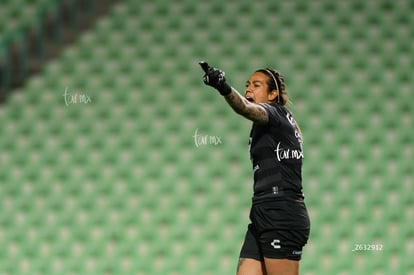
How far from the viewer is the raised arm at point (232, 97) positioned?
2473mm

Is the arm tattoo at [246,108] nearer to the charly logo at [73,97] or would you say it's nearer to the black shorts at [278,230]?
the black shorts at [278,230]

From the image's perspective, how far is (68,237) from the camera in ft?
19.4

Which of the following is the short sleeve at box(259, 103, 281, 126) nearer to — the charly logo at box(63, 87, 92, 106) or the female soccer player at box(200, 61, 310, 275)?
the female soccer player at box(200, 61, 310, 275)

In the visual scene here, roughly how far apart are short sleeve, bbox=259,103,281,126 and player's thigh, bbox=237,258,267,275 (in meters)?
0.49

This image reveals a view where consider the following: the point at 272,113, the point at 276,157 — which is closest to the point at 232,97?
the point at 272,113

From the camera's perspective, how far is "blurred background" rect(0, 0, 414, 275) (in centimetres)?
584

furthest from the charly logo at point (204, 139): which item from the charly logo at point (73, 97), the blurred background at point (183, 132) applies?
the charly logo at point (73, 97)

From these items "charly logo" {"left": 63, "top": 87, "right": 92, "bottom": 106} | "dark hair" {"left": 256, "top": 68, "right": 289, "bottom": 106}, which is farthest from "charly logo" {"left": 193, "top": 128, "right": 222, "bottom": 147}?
"dark hair" {"left": 256, "top": 68, "right": 289, "bottom": 106}

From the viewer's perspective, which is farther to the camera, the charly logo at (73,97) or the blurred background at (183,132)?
the charly logo at (73,97)

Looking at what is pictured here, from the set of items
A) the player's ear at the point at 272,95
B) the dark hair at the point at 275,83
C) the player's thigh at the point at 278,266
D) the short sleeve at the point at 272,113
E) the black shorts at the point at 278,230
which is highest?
the dark hair at the point at 275,83

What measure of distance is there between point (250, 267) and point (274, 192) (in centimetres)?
28

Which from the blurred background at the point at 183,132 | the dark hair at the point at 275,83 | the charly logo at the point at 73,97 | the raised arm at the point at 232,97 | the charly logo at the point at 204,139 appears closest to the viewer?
the raised arm at the point at 232,97

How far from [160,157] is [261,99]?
3.33 meters

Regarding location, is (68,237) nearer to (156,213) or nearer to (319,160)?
(156,213)
